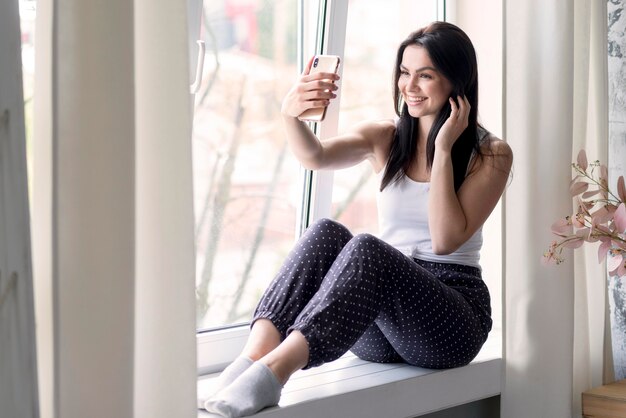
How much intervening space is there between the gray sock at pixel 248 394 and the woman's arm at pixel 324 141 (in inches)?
26.1

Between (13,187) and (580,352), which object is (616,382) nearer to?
(580,352)

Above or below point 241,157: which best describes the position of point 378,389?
below

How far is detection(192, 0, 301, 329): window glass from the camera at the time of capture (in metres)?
2.24

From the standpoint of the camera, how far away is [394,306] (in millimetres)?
2018

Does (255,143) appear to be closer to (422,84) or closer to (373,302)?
(422,84)

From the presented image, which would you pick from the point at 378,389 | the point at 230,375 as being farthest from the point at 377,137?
the point at 230,375

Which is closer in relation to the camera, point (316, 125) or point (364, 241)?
point (364, 241)

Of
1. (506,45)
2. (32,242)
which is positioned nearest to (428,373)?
(506,45)

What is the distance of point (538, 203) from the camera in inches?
89.6

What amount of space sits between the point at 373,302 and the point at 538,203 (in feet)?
2.08

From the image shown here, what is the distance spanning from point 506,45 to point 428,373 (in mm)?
902

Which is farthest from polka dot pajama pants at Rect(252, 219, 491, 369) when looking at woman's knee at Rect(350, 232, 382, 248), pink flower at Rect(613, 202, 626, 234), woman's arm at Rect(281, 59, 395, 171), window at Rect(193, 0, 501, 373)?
pink flower at Rect(613, 202, 626, 234)

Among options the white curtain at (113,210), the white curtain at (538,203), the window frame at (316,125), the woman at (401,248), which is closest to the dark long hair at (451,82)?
the woman at (401,248)

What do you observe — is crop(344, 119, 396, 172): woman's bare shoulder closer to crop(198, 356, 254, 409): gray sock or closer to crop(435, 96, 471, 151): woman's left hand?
crop(435, 96, 471, 151): woman's left hand
